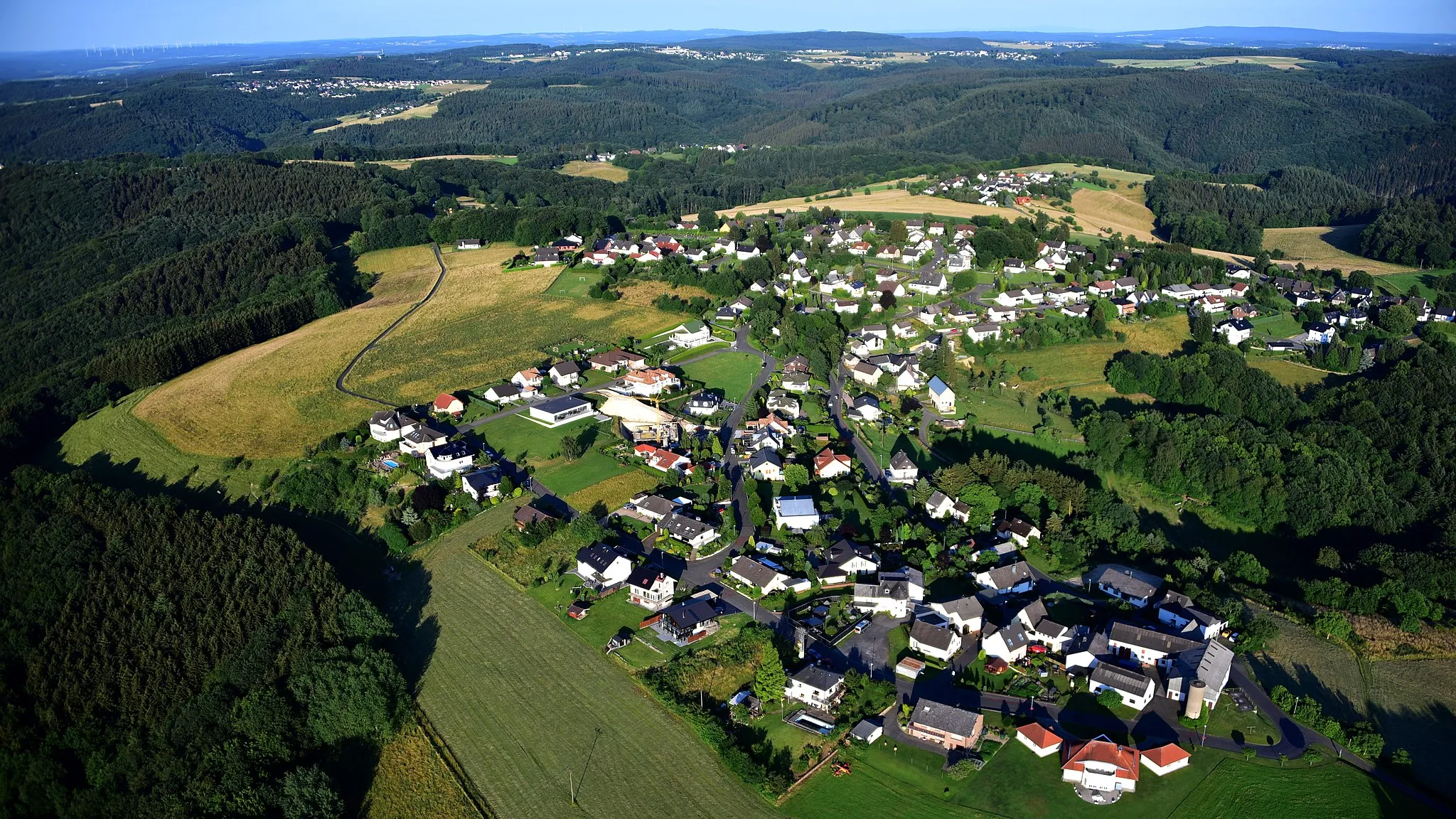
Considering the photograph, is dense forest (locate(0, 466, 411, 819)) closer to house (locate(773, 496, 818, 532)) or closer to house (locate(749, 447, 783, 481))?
house (locate(773, 496, 818, 532))

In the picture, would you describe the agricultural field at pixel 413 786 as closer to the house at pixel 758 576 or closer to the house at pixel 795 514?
the house at pixel 758 576

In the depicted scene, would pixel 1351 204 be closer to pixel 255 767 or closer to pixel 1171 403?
pixel 1171 403

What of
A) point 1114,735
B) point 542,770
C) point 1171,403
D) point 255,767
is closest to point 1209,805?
point 1114,735

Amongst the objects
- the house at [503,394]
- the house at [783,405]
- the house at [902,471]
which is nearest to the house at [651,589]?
the house at [902,471]

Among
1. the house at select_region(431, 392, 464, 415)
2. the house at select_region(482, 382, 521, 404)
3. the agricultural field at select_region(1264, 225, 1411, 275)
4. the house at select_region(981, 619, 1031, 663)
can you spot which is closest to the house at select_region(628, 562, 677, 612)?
the house at select_region(981, 619, 1031, 663)

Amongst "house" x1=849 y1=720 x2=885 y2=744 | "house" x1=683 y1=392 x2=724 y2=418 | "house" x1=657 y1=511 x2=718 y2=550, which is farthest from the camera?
"house" x1=683 y1=392 x2=724 y2=418

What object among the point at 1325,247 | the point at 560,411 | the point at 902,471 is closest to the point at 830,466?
the point at 902,471
